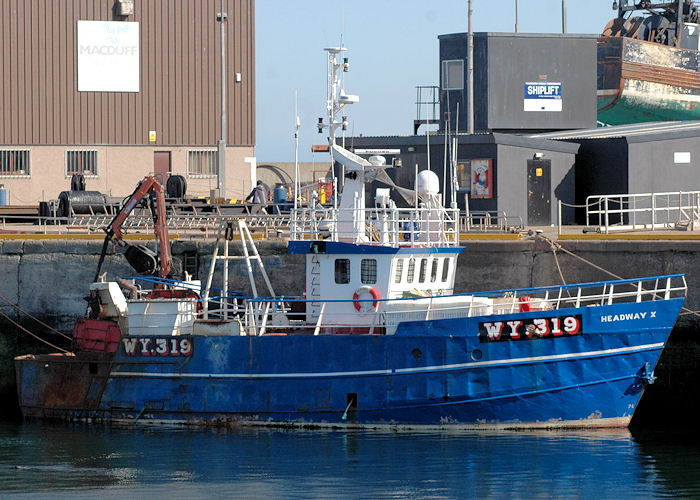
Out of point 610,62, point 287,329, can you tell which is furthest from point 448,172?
point 610,62

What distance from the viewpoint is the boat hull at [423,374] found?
1973 centimetres

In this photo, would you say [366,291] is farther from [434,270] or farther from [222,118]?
[222,118]

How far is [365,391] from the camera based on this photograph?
20.4 m

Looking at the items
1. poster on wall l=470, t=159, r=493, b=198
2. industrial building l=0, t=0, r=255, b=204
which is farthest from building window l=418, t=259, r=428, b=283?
industrial building l=0, t=0, r=255, b=204

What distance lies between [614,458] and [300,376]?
5.64 meters

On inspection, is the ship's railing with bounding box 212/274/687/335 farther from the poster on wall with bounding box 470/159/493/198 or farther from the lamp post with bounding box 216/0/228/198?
the lamp post with bounding box 216/0/228/198

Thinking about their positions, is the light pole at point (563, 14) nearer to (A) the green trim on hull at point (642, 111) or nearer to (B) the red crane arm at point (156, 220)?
(A) the green trim on hull at point (642, 111)

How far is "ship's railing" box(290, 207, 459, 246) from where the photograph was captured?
21031 millimetres

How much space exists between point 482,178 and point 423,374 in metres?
12.6

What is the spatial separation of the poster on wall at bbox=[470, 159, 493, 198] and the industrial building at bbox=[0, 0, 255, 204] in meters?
10.9

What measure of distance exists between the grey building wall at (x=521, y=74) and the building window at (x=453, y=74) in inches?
7.8

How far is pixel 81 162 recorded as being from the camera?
40.9 metres

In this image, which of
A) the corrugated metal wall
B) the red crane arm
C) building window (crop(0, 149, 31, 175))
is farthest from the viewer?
building window (crop(0, 149, 31, 175))

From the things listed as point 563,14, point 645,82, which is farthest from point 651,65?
point 563,14
